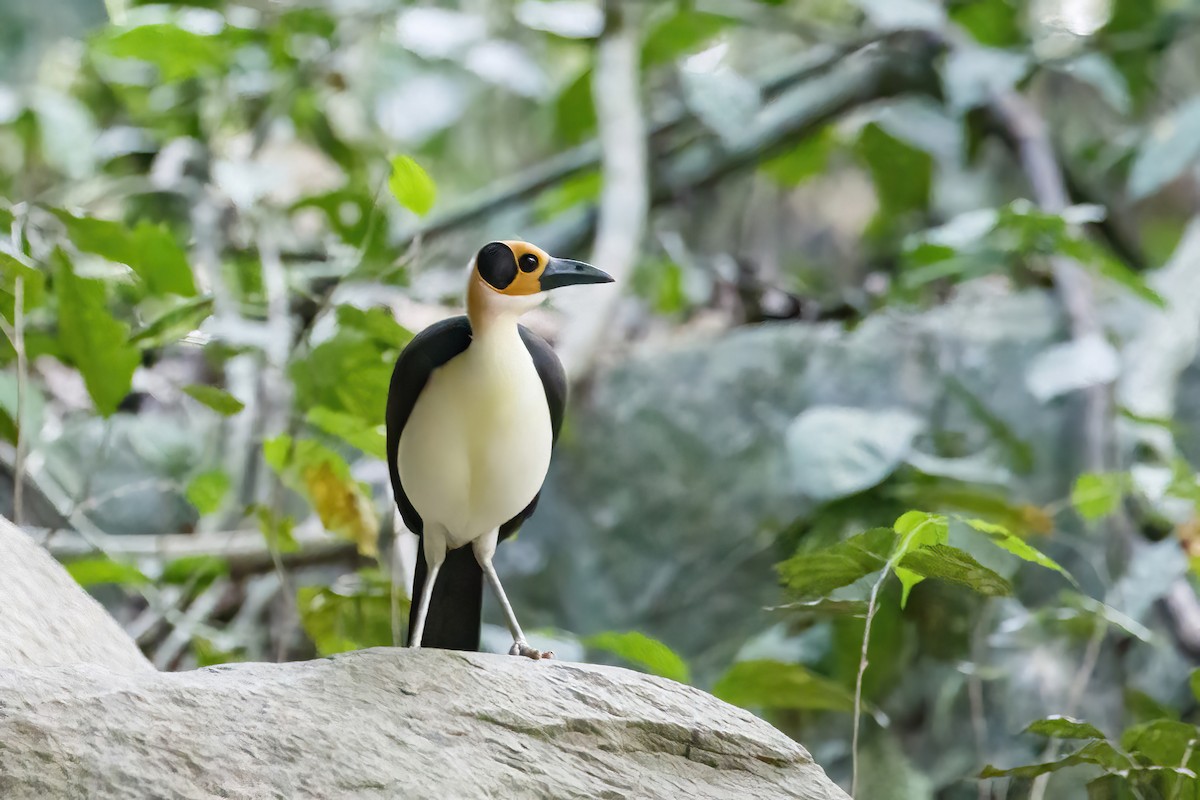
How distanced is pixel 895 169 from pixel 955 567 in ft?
8.06

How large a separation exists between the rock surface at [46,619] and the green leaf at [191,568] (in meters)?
0.76

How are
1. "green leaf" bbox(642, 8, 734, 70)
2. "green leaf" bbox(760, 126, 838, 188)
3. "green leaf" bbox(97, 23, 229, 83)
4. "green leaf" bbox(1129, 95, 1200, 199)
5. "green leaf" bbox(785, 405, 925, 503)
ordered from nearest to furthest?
"green leaf" bbox(785, 405, 925, 503)
"green leaf" bbox(97, 23, 229, 83)
"green leaf" bbox(1129, 95, 1200, 199)
"green leaf" bbox(642, 8, 734, 70)
"green leaf" bbox(760, 126, 838, 188)

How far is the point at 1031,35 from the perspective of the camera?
3.48m

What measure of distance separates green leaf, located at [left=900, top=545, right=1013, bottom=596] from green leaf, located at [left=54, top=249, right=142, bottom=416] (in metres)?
1.32

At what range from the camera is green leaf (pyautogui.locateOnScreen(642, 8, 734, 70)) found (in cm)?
329

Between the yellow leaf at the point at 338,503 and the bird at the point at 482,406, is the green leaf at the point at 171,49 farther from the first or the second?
the bird at the point at 482,406

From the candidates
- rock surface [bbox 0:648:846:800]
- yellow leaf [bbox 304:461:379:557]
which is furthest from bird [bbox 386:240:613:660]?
yellow leaf [bbox 304:461:379:557]

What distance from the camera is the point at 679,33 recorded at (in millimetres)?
3309

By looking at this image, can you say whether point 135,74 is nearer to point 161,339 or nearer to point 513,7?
point 513,7

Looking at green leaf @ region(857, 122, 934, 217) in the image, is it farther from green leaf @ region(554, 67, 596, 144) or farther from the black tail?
the black tail

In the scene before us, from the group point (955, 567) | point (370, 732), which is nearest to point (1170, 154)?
point (955, 567)

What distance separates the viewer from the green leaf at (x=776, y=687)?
1.83 meters

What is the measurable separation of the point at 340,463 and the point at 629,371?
1.30 m

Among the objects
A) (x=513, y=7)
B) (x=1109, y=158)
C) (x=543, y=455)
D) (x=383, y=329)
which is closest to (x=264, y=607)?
(x=383, y=329)
